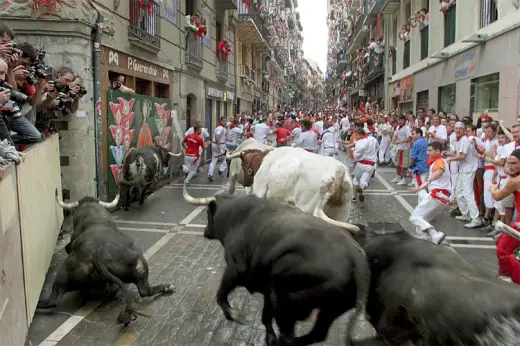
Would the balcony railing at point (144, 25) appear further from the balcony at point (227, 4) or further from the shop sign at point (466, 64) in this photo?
the shop sign at point (466, 64)

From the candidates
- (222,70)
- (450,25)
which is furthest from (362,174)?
(222,70)

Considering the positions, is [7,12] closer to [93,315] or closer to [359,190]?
[93,315]

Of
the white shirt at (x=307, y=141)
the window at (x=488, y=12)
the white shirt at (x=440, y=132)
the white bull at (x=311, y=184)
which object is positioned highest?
the window at (x=488, y=12)

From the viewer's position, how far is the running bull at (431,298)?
2645mm

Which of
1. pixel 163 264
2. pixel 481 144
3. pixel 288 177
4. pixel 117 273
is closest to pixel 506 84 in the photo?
pixel 481 144

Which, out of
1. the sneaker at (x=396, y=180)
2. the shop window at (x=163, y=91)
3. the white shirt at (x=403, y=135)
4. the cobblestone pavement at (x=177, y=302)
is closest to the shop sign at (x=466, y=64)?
the white shirt at (x=403, y=135)

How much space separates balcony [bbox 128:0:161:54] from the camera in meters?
11.6

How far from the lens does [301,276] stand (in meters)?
3.25

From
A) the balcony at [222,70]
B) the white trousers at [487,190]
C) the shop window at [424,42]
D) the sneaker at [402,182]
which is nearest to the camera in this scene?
the white trousers at [487,190]

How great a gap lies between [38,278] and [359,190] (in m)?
7.55

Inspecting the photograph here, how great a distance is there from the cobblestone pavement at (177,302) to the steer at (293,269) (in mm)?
830

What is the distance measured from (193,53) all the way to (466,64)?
375 inches

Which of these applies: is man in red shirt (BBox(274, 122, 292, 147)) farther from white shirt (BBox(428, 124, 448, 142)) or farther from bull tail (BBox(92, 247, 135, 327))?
bull tail (BBox(92, 247, 135, 327))

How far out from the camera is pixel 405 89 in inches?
1027
